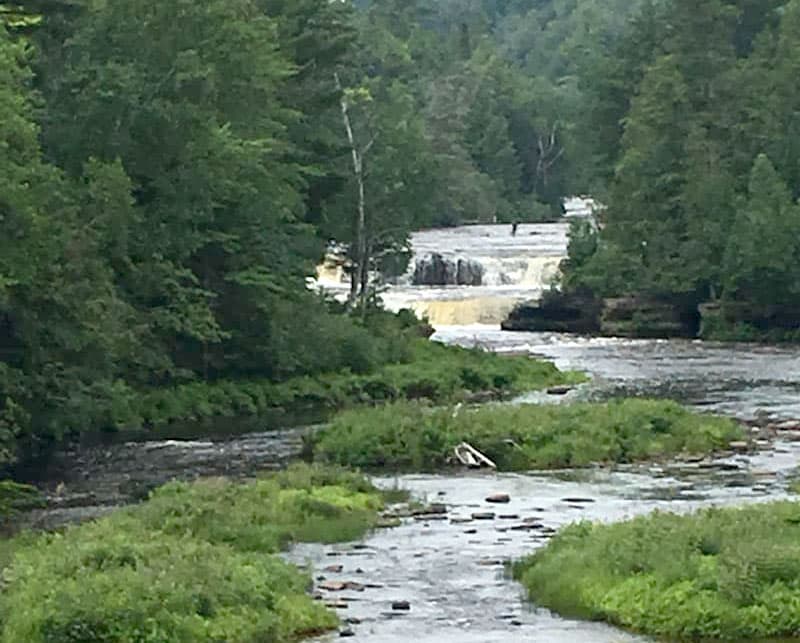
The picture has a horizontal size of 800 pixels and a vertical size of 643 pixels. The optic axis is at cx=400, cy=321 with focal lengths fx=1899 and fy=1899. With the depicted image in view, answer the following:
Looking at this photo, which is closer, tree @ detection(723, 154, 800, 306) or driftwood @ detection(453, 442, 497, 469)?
driftwood @ detection(453, 442, 497, 469)

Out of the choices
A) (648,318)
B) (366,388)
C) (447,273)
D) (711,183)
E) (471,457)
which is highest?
(711,183)

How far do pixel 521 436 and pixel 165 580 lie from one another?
62.8ft

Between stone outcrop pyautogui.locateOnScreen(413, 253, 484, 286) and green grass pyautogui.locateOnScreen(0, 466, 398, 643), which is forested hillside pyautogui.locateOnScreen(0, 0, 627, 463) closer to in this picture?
green grass pyautogui.locateOnScreen(0, 466, 398, 643)

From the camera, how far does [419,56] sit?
166 meters

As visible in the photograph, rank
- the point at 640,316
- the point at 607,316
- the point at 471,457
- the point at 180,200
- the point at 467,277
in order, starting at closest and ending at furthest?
1. the point at 471,457
2. the point at 180,200
3. the point at 640,316
4. the point at 607,316
5. the point at 467,277

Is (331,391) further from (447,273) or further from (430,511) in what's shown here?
(447,273)

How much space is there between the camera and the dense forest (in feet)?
148

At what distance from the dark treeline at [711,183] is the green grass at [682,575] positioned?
5584 cm

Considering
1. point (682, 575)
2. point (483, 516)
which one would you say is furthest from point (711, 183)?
point (682, 575)

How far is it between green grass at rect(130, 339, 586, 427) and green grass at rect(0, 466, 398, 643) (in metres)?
19.5

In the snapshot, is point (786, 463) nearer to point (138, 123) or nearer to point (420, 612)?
point (420, 612)

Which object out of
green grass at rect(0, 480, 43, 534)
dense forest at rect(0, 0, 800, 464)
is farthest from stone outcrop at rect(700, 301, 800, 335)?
green grass at rect(0, 480, 43, 534)

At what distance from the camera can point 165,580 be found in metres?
23.0

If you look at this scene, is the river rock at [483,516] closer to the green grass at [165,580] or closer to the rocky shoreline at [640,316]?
the green grass at [165,580]
